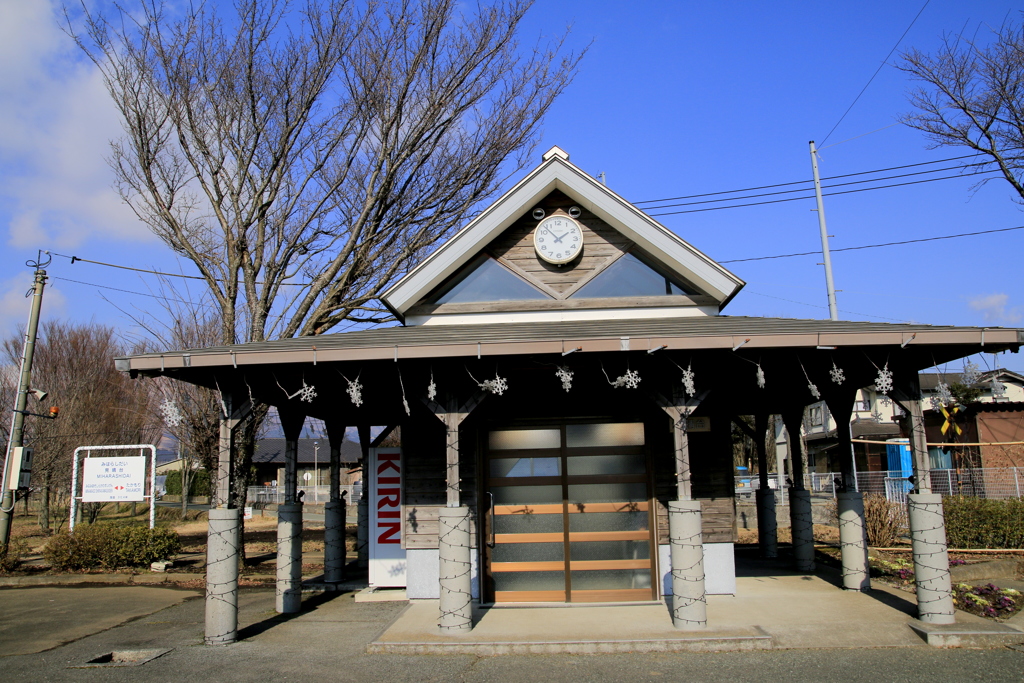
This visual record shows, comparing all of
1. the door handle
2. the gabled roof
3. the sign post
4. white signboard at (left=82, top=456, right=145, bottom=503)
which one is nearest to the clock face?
the gabled roof

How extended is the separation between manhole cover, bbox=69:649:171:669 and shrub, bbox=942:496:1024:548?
41.4 ft

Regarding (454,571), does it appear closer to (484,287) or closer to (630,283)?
(484,287)

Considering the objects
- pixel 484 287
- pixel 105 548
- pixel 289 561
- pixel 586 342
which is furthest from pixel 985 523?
pixel 105 548

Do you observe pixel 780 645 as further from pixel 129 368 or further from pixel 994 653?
pixel 129 368

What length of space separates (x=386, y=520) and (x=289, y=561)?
1.91 meters

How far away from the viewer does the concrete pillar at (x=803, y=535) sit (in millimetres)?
11086

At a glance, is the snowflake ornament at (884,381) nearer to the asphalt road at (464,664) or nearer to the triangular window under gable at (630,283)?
the asphalt road at (464,664)

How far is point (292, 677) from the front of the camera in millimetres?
6332

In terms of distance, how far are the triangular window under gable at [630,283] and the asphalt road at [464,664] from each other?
513cm

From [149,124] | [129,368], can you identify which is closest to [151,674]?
[129,368]

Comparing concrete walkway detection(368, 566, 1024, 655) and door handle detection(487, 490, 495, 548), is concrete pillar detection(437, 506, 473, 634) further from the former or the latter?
door handle detection(487, 490, 495, 548)

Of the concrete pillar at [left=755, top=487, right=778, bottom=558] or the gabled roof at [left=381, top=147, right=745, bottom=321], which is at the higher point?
the gabled roof at [left=381, top=147, right=745, bottom=321]

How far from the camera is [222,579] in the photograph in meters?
7.56

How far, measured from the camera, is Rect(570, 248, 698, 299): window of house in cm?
1026
